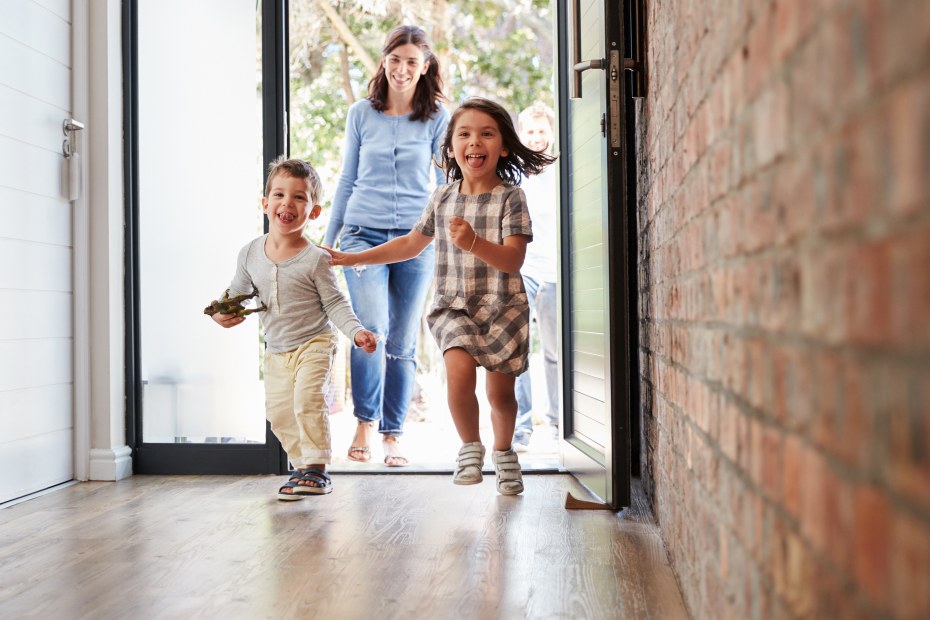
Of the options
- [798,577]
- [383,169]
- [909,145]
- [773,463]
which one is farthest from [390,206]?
[909,145]

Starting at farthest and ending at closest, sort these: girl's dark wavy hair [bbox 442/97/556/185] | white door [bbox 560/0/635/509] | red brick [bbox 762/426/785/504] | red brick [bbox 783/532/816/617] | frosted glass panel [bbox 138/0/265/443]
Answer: frosted glass panel [bbox 138/0/265/443]
girl's dark wavy hair [bbox 442/97/556/185]
white door [bbox 560/0/635/509]
red brick [bbox 762/426/785/504]
red brick [bbox 783/532/816/617]

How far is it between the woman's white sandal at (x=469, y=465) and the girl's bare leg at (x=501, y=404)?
9 centimetres

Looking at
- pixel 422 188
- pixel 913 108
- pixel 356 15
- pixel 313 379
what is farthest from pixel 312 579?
pixel 356 15

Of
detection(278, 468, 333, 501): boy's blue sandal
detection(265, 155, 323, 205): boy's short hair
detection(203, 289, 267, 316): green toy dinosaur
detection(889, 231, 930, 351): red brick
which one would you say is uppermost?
detection(265, 155, 323, 205): boy's short hair

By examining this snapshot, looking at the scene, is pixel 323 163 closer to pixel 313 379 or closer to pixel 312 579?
pixel 313 379

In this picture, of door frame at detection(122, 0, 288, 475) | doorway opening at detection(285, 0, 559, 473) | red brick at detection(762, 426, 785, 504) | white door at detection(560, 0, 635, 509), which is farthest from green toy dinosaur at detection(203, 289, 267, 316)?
doorway opening at detection(285, 0, 559, 473)

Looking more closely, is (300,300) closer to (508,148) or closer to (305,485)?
(305,485)

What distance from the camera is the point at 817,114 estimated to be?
0.71 meters

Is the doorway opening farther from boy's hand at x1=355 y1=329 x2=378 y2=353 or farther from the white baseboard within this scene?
boy's hand at x1=355 y1=329 x2=378 y2=353

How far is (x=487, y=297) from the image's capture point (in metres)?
2.91

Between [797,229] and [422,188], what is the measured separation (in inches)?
118

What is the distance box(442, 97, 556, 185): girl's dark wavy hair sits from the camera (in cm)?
298

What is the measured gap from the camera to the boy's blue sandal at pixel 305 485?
8.96 feet

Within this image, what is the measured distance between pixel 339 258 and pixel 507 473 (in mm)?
864
